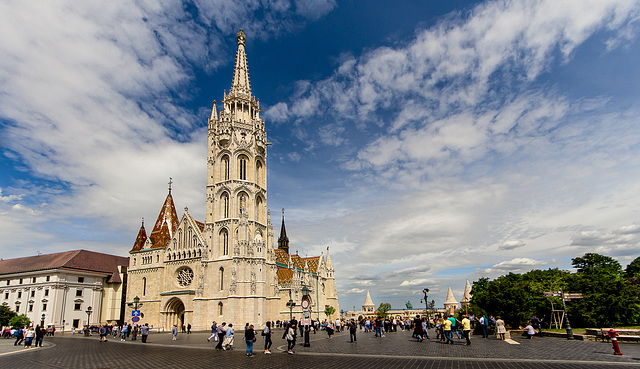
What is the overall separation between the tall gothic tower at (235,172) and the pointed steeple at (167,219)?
9.31 metres

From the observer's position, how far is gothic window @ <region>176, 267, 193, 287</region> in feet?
165

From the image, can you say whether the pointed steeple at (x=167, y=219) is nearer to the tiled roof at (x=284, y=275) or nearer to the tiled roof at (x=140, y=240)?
the tiled roof at (x=140, y=240)

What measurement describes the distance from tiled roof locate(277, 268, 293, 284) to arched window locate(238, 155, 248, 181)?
A: 57.2ft

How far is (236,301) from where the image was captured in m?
45.2

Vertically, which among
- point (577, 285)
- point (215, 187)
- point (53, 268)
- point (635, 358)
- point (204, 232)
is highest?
point (215, 187)

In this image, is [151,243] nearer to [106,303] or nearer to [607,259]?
[106,303]

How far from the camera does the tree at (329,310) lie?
70269 mm

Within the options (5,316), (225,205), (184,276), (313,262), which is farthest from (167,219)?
(313,262)

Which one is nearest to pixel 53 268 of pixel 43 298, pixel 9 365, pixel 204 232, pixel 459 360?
pixel 43 298

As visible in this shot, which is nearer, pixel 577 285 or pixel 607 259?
pixel 577 285

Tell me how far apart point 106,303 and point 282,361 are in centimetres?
5962

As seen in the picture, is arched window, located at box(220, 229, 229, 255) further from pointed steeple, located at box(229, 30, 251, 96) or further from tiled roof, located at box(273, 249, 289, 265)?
pointed steeple, located at box(229, 30, 251, 96)

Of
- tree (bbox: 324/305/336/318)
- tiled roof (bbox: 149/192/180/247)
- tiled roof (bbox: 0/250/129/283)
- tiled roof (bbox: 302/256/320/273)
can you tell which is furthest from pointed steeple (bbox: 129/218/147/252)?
tree (bbox: 324/305/336/318)

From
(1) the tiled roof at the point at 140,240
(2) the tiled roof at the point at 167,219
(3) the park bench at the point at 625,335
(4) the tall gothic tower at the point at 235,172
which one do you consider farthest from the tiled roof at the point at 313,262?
(3) the park bench at the point at 625,335
